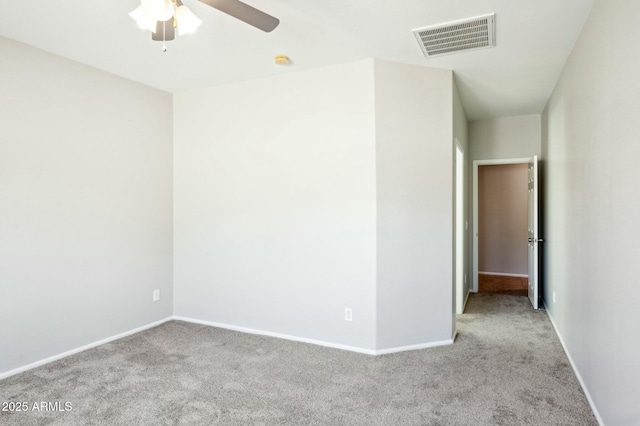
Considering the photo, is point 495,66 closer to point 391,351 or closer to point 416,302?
point 416,302

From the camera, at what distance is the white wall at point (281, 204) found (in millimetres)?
3348

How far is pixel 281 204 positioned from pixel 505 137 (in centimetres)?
365

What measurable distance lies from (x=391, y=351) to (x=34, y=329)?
2.93m

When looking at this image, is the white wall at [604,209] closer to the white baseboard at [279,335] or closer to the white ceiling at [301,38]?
the white ceiling at [301,38]

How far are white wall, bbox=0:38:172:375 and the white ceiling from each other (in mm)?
280

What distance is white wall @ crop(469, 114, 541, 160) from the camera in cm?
531

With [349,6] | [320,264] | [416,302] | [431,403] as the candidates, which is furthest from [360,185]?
[431,403]

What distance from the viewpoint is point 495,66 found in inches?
133

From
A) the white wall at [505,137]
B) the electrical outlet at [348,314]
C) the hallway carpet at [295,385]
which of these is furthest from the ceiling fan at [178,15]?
the white wall at [505,137]

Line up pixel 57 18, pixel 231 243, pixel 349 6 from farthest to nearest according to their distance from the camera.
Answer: pixel 231 243 → pixel 57 18 → pixel 349 6

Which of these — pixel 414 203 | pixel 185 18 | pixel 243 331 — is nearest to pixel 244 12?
pixel 185 18

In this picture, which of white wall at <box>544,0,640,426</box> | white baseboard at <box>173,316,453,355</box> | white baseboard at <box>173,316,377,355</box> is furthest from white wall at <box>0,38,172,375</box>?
white wall at <box>544,0,640,426</box>

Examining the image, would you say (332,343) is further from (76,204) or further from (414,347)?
(76,204)

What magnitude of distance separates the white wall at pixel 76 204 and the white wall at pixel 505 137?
166 inches
